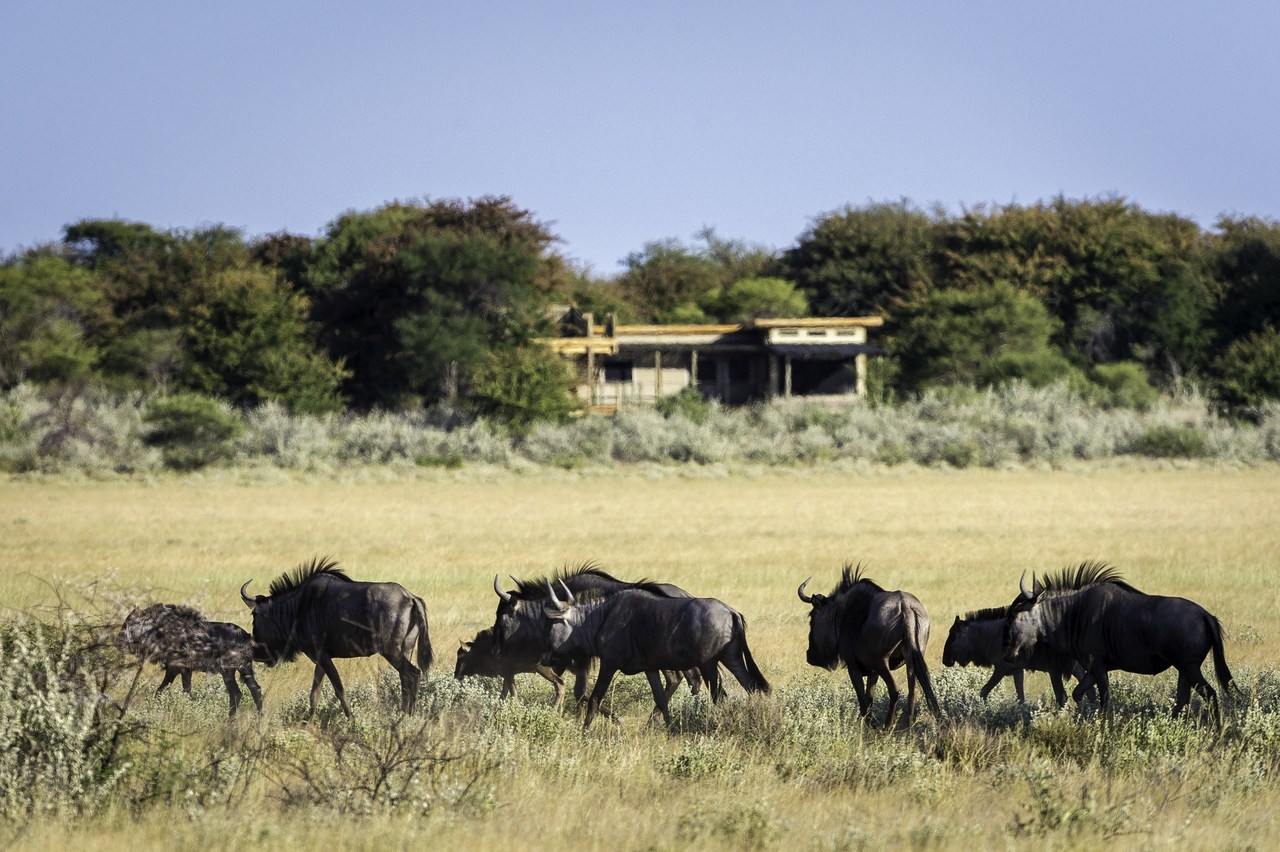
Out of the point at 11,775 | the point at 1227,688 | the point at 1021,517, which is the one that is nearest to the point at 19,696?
the point at 11,775

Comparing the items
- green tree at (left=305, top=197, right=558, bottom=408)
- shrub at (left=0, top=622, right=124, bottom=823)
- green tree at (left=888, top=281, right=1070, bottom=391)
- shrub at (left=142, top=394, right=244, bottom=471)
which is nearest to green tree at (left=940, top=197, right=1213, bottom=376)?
green tree at (left=888, top=281, right=1070, bottom=391)

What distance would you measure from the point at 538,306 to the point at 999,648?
121ft

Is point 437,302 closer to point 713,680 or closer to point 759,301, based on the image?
point 759,301

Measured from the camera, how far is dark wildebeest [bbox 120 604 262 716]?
9211 millimetres

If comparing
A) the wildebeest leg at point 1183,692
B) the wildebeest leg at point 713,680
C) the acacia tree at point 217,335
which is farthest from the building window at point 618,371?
the wildebeest leg at point 1183,692

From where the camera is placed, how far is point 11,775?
7148mm

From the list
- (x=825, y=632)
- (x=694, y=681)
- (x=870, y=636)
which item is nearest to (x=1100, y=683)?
(x=870, y=636)

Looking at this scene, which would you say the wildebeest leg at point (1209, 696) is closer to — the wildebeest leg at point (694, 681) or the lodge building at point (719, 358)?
the wildebeest leg at point (694, 681)

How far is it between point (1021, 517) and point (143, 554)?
15.5 metres

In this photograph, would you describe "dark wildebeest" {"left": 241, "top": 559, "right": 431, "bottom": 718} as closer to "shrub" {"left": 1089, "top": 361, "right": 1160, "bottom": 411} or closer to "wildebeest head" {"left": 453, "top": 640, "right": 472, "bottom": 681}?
"wildebeest head" {"left": 453, "top": 640, "right": 472, "bottom": 681}

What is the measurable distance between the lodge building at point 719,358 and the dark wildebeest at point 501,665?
32.8 metres

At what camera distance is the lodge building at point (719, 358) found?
46.2 metres

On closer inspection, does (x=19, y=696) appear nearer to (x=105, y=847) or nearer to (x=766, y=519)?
(x=105, y=847)

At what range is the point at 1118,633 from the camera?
941 cm
